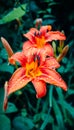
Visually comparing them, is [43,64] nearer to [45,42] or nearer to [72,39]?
[45,42]

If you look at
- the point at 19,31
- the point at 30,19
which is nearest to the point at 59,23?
the point at 30,19

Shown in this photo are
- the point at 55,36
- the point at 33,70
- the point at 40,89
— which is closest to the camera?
the point at 40,89

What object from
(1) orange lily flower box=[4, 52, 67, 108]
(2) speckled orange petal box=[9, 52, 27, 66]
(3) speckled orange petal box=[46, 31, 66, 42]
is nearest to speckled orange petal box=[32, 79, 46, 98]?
(1) orange lily flower box=[4, 52, 67, 108]

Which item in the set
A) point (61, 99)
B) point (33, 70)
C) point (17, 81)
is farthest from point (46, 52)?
point (61, 99)

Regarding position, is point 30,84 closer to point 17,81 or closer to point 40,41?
point 40,41

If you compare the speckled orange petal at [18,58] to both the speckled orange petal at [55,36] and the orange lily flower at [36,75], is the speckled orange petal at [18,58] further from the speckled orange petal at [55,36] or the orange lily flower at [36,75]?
the speckled orange petal at [55,36]

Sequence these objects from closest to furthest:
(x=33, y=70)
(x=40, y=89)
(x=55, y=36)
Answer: (x=40, y=89), (x=33, y=70), (x=55, y=36)

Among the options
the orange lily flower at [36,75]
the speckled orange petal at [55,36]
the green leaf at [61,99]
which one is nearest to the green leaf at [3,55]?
the orange lily flower at [36,75]
